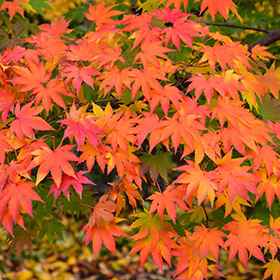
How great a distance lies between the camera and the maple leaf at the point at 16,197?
3.79 feet

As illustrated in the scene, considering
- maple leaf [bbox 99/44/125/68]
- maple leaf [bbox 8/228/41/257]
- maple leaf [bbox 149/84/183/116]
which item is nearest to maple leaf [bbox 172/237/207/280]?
maple leaf [bbox 149/84/183/116]

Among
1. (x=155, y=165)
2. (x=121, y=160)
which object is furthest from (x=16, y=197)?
(x=155, y=165)

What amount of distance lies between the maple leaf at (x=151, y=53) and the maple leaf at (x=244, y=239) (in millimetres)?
814

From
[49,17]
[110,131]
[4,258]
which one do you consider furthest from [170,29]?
[49,17]

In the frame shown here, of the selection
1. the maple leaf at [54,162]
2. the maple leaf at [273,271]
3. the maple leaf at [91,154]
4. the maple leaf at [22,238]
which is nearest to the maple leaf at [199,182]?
the maple leaf at [91,154]

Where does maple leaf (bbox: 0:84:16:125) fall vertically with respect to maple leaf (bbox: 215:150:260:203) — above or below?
above

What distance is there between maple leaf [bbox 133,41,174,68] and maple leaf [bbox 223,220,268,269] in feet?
2.67

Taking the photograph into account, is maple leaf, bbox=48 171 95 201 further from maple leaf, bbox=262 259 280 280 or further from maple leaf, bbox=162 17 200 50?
maple leaf, bbox=262 259 280 280

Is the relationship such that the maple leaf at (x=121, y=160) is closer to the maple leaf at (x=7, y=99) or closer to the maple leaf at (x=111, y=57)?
the maple leaf at (x=111, y=57)

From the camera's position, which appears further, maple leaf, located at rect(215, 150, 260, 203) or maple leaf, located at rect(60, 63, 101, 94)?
maple leaf, located at rect(60, 63, 101, 94)

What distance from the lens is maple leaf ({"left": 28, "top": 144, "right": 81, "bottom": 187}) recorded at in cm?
113

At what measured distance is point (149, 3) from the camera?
209cm

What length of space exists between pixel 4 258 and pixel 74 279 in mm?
1023

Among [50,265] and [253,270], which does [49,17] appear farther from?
[253,270]
